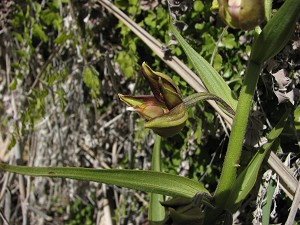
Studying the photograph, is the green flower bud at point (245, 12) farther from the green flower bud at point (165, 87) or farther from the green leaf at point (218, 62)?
the green leaf at point (218, 62)

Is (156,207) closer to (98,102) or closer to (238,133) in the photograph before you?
(238,133)

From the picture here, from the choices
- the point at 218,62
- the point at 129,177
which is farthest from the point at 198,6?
the point at 129,177

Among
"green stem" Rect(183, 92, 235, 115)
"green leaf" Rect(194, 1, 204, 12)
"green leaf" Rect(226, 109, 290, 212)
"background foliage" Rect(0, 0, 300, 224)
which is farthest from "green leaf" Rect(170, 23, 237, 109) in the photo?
"green leaf" Rect(194, 1, 204, 12)

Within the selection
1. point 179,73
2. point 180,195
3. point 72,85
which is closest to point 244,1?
point 180,195

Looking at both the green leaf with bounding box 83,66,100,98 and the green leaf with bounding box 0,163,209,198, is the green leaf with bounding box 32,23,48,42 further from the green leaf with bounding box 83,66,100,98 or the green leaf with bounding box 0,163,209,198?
the green leaf with bounding box 0,163,209,198

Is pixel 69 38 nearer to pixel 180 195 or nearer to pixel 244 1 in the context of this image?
pixel 180 195

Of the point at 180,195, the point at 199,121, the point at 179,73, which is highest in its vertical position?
the point at 179,73
